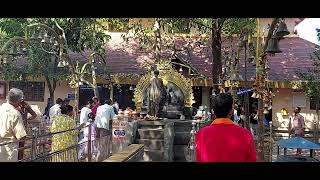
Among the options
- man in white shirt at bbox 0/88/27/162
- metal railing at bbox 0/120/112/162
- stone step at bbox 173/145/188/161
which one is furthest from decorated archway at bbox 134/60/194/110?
man in white shirt at bbox 0/88/27/162

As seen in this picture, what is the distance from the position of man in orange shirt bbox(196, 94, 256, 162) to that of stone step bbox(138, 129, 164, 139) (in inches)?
290

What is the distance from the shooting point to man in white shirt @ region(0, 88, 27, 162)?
602cm

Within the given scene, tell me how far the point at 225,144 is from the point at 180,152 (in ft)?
26.8

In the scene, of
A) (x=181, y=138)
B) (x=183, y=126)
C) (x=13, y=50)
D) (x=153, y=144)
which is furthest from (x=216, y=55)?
(x=13, y=50)

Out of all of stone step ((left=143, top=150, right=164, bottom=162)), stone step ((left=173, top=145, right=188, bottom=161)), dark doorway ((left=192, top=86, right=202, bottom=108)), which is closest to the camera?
stone step ((left=143, top=150, right=164, bottom=162))

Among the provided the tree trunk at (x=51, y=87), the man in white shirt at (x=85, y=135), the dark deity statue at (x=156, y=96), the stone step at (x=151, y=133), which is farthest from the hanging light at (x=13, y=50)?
the tree trunk at (x=51, y=87)

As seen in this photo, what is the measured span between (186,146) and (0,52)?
5.94 m

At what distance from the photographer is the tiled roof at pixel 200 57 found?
62.1 feet

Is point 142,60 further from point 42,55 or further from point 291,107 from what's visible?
point 291,107

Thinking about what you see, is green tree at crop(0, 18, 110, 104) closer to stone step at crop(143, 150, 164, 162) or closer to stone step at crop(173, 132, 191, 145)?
stone step at crop(173, 132, 191, 145)

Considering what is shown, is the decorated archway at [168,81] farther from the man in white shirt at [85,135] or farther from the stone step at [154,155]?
the stone step at [154,155]

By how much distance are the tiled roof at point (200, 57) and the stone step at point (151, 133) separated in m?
8.29

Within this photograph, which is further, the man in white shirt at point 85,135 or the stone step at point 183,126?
the stone step at point 183,126
